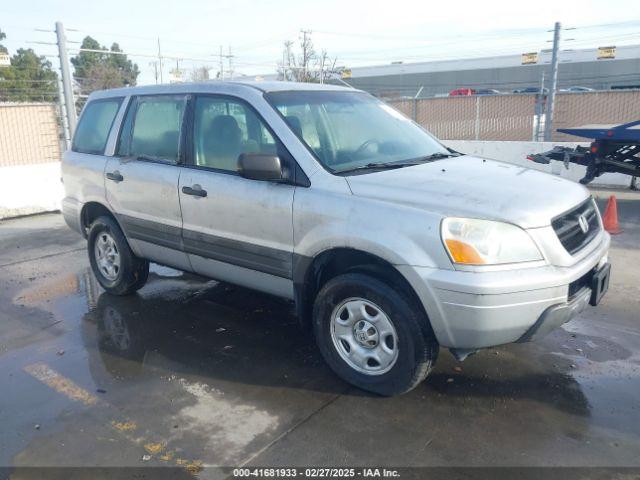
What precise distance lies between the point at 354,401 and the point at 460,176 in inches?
63.1

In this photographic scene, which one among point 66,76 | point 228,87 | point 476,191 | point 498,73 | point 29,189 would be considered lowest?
point 29,189

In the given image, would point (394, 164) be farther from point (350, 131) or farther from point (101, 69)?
point (101, 69)

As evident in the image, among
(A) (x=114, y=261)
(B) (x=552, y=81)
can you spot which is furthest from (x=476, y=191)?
(B) (x=552, y=81)

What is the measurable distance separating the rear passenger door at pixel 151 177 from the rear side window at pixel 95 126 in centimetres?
29

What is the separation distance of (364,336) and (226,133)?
1.87m

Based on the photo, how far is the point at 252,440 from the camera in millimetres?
3234

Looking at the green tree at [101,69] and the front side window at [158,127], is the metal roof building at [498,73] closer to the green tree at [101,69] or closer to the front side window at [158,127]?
the green tree at [101,69]

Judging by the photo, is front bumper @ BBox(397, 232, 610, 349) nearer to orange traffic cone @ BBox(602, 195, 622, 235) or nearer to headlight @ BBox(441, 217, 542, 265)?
headlight @ BBox(441, 217, 542, 265)

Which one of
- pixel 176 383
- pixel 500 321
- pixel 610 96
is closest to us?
pixel 500 321

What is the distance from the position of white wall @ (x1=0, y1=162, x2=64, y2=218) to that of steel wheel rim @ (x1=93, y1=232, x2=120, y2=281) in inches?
183

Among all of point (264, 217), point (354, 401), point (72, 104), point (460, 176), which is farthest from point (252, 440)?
point (72, 104)

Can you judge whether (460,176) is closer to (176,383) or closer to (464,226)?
(464,226)

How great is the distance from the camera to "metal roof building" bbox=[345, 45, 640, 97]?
43.2 metres

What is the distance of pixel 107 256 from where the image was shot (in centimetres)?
566
